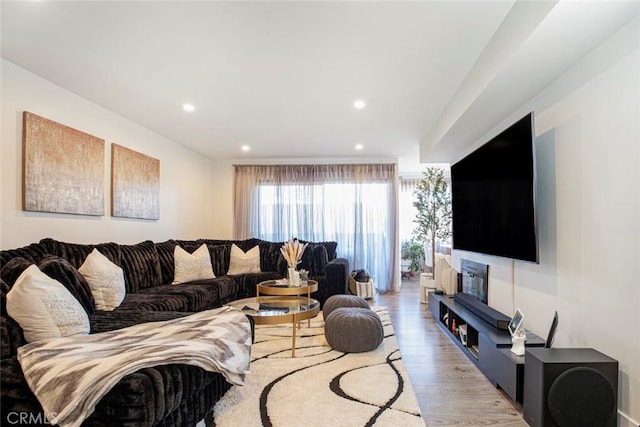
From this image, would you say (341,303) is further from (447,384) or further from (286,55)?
(286,55)

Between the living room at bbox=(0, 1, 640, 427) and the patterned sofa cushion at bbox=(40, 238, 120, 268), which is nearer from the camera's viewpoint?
the living room at bbox=(0, 1, 640, 427)

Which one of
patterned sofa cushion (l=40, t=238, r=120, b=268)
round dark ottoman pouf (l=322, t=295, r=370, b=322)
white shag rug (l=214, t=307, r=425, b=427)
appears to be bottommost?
white shag rug (l=214, t=307, r=425, b=427)

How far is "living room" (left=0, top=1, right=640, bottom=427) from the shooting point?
1.77 meters

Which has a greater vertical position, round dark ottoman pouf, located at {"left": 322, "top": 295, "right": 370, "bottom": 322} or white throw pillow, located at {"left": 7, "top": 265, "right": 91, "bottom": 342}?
white throw pillow, located at {"left": 7, "top": 265, "right": 91, "bottom": 342}

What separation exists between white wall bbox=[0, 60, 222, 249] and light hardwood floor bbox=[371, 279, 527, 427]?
10.7 feet

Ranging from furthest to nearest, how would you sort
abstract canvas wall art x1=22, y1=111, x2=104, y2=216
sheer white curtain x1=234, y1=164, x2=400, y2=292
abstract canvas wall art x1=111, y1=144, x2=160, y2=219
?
sheer white curtain x1=234, y1=164, x2=400, y2=292 → abstract canvas wall art x1=111, y1=144, x2=160, y2=219 → abstract canvas wall art x1=22, y1=111, x2=104, y2=216

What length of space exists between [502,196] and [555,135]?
1.96 feet

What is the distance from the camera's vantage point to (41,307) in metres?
1.84

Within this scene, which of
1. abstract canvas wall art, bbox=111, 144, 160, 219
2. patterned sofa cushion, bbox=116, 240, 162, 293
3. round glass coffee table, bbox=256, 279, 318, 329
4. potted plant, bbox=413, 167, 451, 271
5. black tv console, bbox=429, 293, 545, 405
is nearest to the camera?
black tv console, bbox=429, 293, 545, 405

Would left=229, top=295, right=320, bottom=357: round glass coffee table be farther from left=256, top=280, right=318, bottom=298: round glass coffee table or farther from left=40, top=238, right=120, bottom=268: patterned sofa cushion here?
left=40, top=238, right=120, bottom=268: patterned sofa cushion

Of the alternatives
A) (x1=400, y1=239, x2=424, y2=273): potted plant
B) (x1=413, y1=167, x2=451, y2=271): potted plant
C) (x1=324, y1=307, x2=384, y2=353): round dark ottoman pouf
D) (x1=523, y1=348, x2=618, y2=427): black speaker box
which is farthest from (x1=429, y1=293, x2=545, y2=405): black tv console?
(x1=400, y1=239, x2=424, y2=273): potted plant

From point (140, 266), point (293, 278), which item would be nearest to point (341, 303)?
point (293, 278)

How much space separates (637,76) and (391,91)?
186cm

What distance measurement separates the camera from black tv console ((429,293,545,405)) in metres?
2.10
